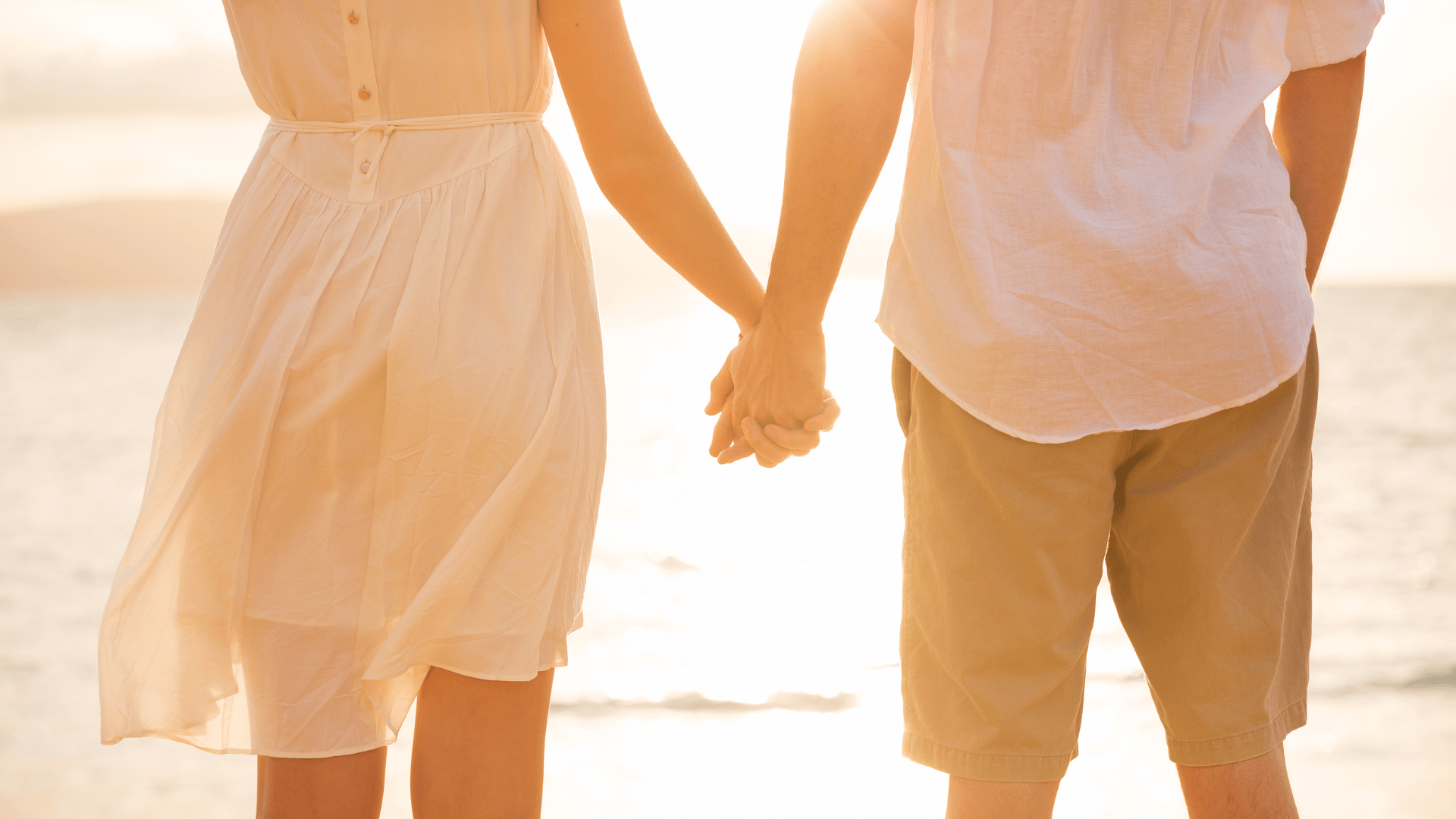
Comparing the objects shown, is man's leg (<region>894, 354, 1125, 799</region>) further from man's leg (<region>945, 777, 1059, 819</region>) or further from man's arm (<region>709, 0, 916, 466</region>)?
man's arm (<region>709, 0, 916, 466</region>)

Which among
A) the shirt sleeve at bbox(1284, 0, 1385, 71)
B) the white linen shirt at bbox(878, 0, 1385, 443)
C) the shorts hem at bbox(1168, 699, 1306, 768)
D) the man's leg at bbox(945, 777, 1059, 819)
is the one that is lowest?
the man's leg at bbox(945, 777, 1059, 819)


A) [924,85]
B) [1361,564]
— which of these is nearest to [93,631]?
[924,85]

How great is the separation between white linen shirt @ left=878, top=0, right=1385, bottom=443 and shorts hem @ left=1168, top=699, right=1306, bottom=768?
1.43 ft

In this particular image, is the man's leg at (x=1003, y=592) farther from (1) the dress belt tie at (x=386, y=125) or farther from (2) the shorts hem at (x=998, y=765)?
(1) the dress belt tie at (x=386, y=125)

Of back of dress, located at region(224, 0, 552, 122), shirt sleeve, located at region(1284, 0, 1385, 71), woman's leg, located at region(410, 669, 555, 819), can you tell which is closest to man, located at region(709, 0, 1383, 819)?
shirt sleeve, located at region(1284, 0, 1385, 71)

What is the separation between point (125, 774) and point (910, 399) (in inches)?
153

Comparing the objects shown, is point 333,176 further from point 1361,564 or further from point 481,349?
point 1361,564

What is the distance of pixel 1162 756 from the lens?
433 centimetres

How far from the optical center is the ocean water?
4.08 metres

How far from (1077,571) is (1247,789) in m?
0.37

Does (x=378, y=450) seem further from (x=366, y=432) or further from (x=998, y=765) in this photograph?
(x=998, y=765)

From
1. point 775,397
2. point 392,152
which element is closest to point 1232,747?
point 775,397

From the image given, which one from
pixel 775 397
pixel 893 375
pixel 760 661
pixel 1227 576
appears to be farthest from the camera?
pixel 760 661

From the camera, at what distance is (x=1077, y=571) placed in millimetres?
1481
